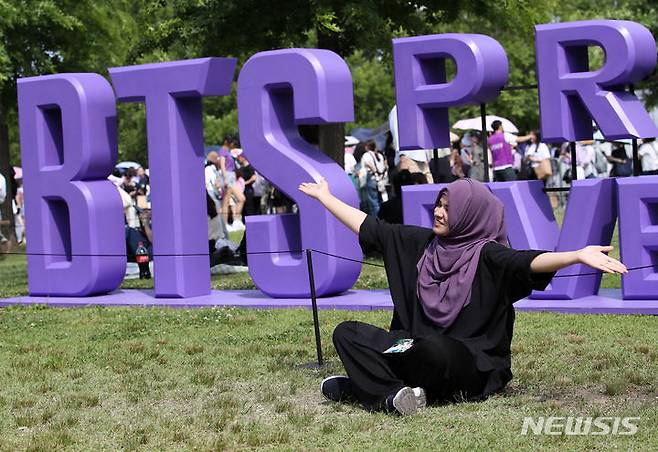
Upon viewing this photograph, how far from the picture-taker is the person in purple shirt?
20.3 m

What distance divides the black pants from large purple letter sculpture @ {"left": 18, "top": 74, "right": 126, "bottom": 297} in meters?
6.57

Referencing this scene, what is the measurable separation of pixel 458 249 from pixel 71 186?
23.7 ft

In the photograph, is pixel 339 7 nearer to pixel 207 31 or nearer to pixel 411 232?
pixel 207 31

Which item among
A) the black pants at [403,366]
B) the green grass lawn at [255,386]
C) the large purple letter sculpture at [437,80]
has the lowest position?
the green grass lawn at [255,386]

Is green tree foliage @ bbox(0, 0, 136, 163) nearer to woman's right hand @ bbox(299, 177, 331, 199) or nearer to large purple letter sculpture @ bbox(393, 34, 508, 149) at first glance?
large purple letter sculpture @ bbox(393, 34, 508, 149)

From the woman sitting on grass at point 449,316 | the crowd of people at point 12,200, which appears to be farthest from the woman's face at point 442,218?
the crowd of people at point 12,200

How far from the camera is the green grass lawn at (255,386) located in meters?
6.74

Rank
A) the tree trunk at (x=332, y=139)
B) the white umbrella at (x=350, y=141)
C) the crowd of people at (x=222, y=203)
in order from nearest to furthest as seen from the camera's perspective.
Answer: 1. the crowd of people at (x=222, y=203)
2. the tree trunk at (x=332, y=139)
3. the white umbrella at (x=350, y=141)

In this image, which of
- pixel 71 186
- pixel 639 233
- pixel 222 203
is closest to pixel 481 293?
pixel 639 233

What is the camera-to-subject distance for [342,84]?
12523mm

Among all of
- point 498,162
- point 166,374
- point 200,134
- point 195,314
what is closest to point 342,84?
point 200,134

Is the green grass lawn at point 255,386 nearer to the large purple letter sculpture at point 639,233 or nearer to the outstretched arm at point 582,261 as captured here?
the large purple letter sculpture at point 639,233

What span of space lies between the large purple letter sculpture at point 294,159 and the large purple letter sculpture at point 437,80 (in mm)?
562

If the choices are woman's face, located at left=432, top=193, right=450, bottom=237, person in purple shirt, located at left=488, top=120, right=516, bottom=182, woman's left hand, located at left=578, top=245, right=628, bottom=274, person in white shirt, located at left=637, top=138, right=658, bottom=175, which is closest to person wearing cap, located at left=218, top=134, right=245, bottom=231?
person in purple shirt, located at left=488, top=120, right=516, bottom=182
